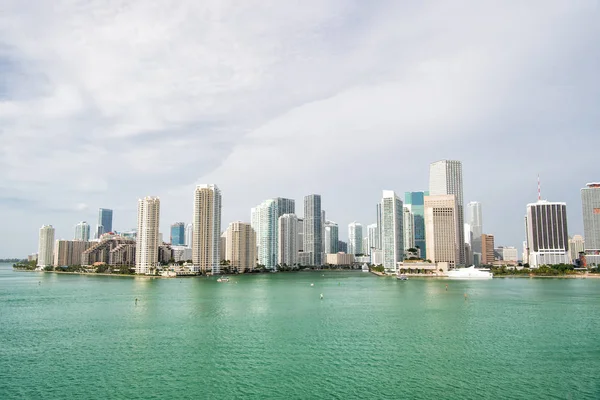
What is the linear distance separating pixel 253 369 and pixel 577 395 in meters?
27.1

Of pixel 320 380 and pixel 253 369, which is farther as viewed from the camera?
pixel 253 369

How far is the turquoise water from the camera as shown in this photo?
36125 mm

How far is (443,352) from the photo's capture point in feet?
156

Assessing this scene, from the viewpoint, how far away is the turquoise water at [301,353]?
36.1 meters

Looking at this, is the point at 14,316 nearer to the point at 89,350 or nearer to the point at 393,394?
the point at 89,350

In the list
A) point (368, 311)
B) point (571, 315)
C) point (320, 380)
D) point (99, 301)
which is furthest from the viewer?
point (99, 301)

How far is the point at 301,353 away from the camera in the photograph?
Result: 47.2 m

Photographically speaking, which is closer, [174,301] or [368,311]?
[368,311]

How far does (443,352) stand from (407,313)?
30.0 m

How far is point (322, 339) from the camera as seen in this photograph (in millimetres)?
54094

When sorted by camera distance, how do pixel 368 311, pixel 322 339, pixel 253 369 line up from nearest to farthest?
pixel 253 369 → pixel 322 339 → pixel 368 311

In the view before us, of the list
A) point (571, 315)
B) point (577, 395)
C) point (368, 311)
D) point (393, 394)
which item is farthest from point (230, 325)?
point (571, 315)

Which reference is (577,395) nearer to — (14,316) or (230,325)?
(230,325)

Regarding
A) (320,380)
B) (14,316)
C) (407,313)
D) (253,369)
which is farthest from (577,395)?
(14,316)
